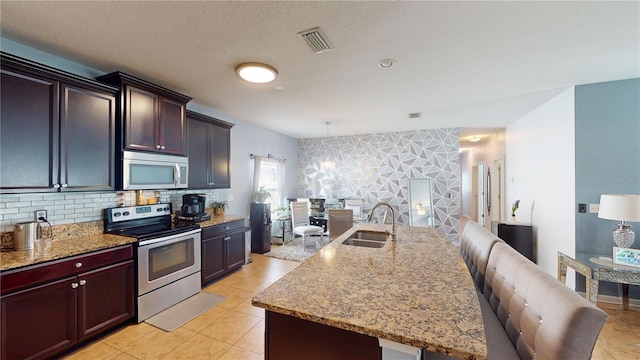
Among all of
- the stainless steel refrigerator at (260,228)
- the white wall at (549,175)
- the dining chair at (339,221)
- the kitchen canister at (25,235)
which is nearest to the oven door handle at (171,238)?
the kitchen canister at (25,235)

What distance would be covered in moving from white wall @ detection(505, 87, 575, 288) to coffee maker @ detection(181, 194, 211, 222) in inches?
191

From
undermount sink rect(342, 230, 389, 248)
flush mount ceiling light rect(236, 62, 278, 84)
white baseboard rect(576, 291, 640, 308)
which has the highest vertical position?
flush mount ceiling light rect(236, 62, 278, 84)

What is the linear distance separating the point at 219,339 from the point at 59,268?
1.41m

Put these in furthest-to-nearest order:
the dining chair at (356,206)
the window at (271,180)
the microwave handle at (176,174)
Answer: the dining chair at (356,206) → the window at (271,180) → the microwave handle at (176,174)

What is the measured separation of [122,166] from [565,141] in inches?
211

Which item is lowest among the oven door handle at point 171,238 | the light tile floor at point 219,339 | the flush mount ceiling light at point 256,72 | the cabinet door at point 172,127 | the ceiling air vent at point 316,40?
the light tile floor at point 219,339

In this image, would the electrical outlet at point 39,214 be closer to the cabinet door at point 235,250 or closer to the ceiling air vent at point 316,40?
the cabinet door at point 235,250

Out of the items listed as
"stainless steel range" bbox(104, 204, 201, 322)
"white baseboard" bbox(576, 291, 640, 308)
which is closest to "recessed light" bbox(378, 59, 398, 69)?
"stainless steel range" bbox(104, 204, 201, 322)

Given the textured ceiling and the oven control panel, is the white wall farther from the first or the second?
the oven control panel

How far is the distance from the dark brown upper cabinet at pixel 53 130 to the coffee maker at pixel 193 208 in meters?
0.98

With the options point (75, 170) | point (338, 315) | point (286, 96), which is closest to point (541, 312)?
point (338, 315)

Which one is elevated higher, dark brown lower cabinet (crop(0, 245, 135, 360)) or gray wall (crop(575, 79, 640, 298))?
gray wall (crop(575, 79, 640, 298))

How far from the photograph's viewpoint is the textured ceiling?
1680mm

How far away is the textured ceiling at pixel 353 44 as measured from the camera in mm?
1680
